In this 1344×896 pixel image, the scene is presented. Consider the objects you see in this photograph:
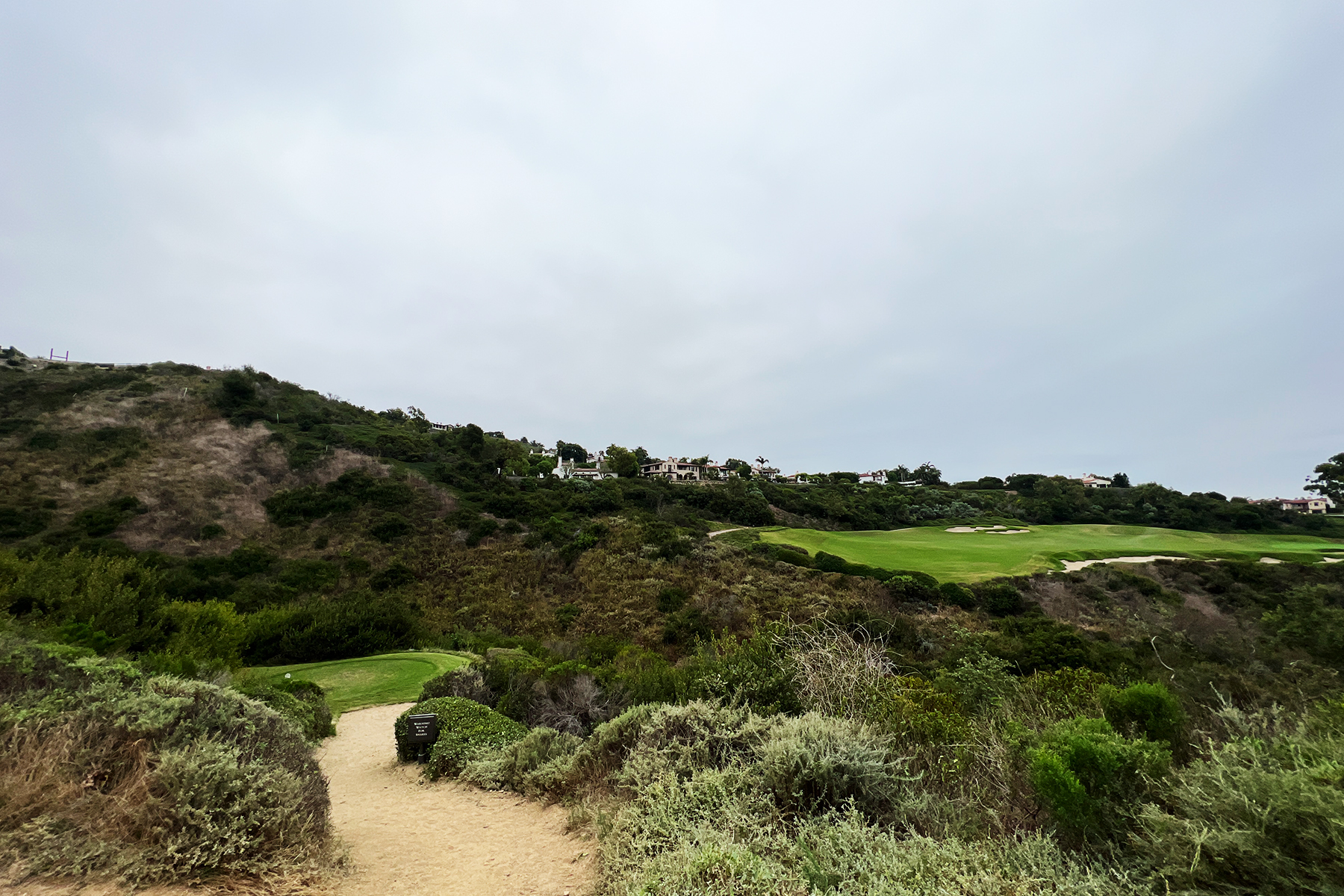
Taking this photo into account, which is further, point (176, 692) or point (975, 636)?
point (975, 636)

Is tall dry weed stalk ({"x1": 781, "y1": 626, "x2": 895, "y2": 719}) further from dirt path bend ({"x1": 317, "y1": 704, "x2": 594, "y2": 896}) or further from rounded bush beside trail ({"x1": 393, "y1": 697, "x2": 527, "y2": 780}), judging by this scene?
rounded bush beside trail ({"x1": 393, "y1": 697, "x2": 527, "y2": 780})

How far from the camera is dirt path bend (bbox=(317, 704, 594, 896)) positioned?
163 inches

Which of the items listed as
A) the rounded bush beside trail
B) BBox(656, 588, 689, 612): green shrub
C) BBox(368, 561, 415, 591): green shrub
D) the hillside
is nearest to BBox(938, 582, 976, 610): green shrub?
the hillside

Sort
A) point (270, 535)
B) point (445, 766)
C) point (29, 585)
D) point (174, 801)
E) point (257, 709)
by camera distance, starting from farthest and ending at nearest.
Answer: point (270, 535) < point (29, 585) < point (445, 766) < point (257, 709) < point (174, 801)

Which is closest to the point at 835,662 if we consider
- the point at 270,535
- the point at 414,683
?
the point at 414,683

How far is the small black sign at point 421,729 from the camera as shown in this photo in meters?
7.91

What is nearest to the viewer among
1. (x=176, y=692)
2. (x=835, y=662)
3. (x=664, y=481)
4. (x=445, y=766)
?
(x=176, y=692)

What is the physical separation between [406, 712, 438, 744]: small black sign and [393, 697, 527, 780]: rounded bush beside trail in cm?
9

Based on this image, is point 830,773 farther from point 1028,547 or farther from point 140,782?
point 1028,547

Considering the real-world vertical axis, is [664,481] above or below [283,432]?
below

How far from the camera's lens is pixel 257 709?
4.54 metres

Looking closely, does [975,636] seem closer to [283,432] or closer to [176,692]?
[176,692]

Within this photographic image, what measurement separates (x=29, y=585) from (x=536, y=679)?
926 cm

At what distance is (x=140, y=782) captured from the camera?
3.37 m
